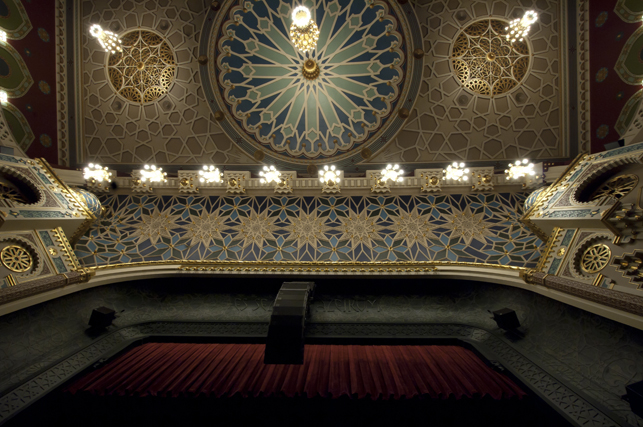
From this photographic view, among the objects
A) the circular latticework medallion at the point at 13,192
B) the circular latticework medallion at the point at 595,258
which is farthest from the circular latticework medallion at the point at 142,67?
the circular latticework medallion at the point at 595,258

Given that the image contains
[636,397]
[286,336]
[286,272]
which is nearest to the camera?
[636,397]

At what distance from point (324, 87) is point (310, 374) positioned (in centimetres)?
790

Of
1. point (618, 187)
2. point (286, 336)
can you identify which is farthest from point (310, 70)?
point (618, 187)

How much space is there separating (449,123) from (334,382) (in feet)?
26.3

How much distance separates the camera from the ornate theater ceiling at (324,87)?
276 inches

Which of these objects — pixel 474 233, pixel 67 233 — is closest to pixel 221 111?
pixel 67 233

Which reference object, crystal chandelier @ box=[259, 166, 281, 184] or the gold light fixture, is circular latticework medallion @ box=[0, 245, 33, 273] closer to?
crystal chandelier @ box=[259, 166, 281, 184]

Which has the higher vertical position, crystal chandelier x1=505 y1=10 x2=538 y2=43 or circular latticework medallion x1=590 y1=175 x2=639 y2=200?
crystal chandelier x1=505 y1=10 x2=538 y2=43

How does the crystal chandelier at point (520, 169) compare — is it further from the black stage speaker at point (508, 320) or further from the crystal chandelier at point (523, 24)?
the black stage speaker at point (508, 320)

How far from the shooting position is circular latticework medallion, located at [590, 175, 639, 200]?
403 centimetres

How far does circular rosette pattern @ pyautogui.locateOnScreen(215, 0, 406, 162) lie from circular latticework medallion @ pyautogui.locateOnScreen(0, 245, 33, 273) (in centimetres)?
578

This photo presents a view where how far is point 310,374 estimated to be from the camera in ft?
13.3

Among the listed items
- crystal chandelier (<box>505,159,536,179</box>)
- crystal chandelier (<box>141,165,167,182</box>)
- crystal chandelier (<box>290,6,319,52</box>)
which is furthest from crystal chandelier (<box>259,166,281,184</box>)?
crystal chandelier (<box>505,159,536,179</box>)

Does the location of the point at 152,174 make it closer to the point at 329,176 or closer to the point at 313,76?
the point at 329,176
